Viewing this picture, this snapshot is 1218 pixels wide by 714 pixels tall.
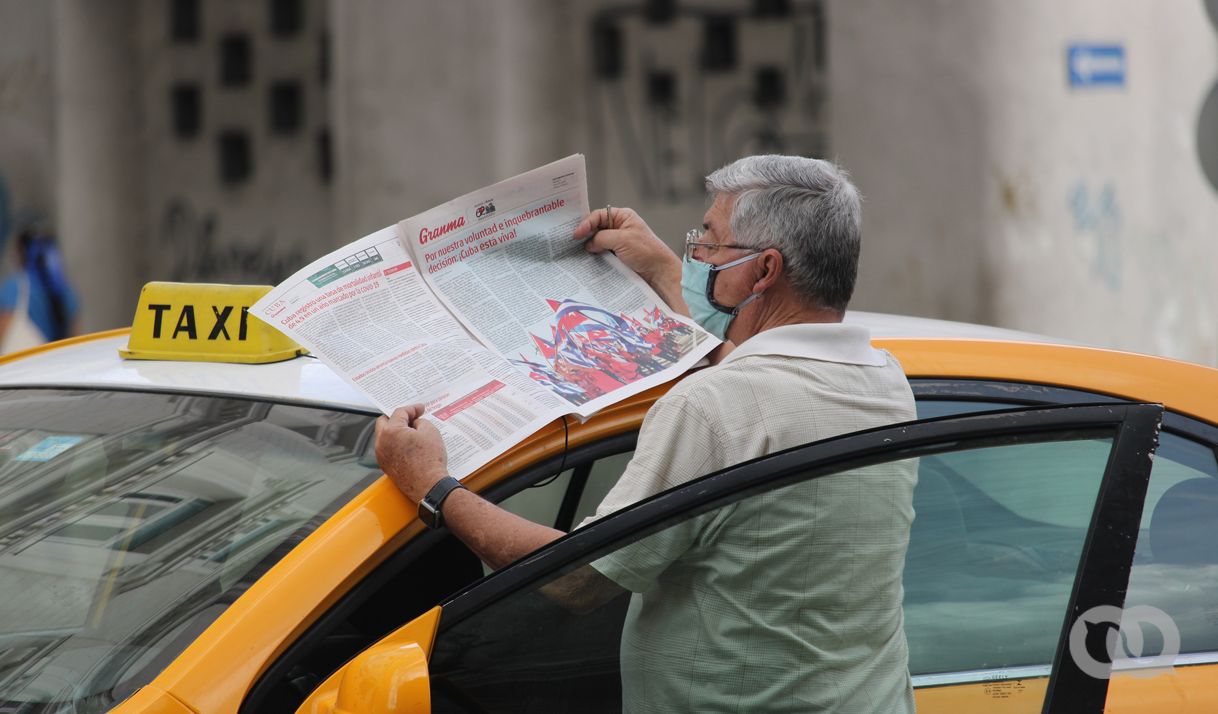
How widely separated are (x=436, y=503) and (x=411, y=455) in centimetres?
8

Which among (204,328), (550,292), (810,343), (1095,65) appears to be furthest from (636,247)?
(1095,65)

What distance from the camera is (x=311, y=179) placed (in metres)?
9.96

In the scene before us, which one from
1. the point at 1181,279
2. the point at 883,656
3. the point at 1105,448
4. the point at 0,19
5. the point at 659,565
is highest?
the point at 0,19

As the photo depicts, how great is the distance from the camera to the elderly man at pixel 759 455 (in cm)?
154

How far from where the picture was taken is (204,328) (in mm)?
2139

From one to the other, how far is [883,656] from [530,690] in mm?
422

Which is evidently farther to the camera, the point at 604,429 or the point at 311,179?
the point at 311,179

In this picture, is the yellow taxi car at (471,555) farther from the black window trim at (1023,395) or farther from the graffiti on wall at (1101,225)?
the graffiti on wall at (1101,225)

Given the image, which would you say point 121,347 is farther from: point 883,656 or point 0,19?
point 0,19

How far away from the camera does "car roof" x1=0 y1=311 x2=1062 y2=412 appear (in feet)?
6.61

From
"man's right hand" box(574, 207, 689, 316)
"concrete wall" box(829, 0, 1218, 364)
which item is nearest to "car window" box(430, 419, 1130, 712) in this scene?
"man's right hand" box(574, 207, 689, 316)

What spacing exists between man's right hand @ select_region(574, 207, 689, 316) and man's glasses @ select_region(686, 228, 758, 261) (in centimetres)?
16

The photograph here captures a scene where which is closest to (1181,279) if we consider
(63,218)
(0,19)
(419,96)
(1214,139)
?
(1214,139)
